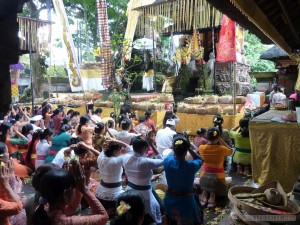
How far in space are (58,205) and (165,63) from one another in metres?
19.0

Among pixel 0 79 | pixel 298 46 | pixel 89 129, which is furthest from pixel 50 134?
pixel 298 46

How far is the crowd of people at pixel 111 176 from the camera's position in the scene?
2268 mm

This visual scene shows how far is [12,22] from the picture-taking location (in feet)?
5.68

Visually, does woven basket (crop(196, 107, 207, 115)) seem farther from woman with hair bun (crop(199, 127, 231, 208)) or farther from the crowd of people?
woman with hair bun (crop(199, 127, 231, 208))

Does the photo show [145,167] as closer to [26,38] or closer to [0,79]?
[0,79]

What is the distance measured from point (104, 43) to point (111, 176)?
6.26m

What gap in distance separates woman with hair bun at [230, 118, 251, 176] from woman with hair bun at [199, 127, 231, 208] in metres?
1.58

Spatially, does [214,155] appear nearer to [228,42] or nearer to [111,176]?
[111,176]

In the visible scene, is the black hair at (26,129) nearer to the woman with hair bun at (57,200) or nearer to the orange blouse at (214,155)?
the orange blouse at (214,155)

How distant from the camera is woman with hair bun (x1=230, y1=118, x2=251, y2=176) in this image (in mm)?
6625

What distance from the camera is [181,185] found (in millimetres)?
3912

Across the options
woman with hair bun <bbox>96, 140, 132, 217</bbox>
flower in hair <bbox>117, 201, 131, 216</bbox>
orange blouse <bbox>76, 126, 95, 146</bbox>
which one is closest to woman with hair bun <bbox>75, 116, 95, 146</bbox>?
orange blouse <bbox>76, 126, 95, 146</bbox>

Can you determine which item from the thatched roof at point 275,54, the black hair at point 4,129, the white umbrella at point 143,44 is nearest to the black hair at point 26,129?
the black hair at point 4,129

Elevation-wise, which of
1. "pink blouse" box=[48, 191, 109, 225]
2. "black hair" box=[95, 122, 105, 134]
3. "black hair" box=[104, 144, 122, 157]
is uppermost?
"black hair" box=[95, 122, 105, 134]
